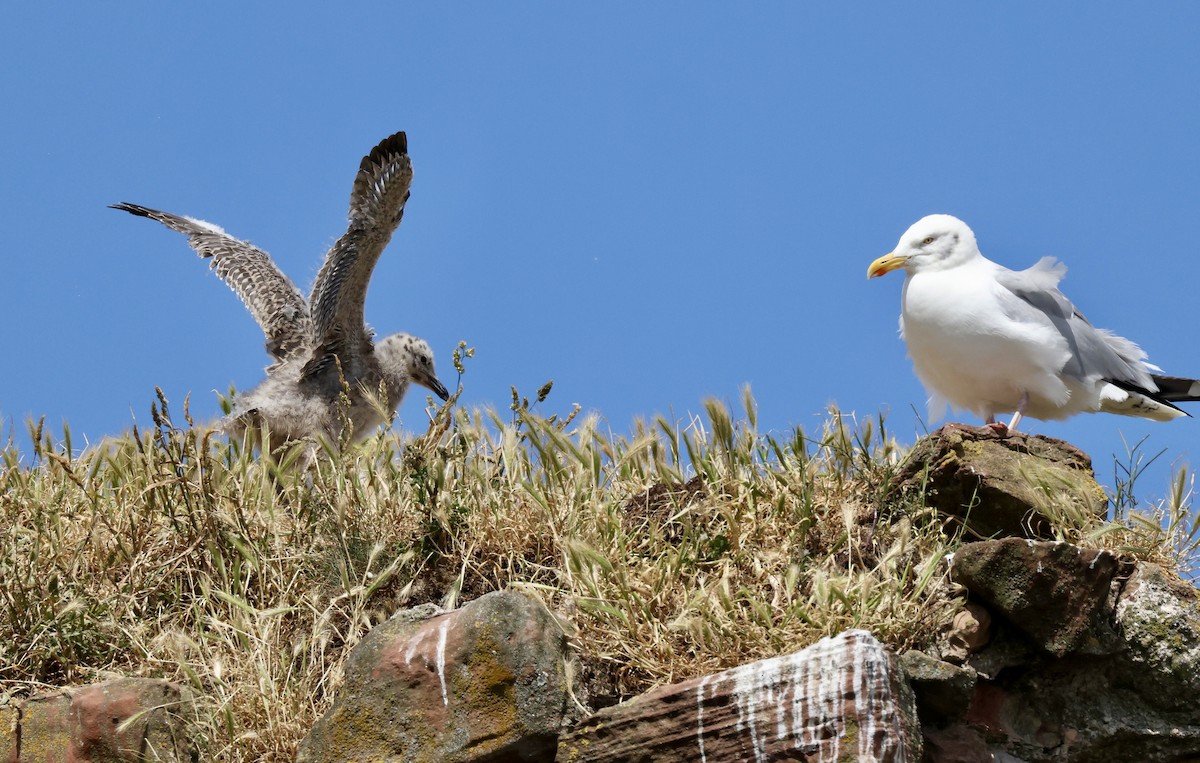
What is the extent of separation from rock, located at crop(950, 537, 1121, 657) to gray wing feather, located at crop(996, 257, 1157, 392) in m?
2.30

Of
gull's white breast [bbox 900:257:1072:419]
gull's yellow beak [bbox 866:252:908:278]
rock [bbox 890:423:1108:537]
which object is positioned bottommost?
rock [bbox 890:423:1108:537]

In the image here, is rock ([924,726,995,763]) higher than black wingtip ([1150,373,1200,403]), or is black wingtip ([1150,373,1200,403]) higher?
black wingtip ([1150,373,1200,403])

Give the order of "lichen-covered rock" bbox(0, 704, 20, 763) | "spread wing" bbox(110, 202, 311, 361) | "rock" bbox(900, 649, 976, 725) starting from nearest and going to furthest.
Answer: "rock" bbox(900, 649, 976, 725)
"lichen-covered rock" bbox(0, 704, 20, 763)
"spread wing" bbox(110, 202, 311, 361)

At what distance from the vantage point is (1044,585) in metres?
5.49

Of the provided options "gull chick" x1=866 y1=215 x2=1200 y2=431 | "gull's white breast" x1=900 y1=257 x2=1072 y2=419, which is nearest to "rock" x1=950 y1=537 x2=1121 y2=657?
"gull chick" x1=866 y1=215 x2=1200 y2=431

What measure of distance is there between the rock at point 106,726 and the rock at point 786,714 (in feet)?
6.20

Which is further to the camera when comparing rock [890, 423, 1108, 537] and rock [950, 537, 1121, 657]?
rock [890, 423, 1108, 537]

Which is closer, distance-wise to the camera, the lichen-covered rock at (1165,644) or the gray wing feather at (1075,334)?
the lichen-covered rock at (1165,644)

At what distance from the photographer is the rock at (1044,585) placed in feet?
18.0

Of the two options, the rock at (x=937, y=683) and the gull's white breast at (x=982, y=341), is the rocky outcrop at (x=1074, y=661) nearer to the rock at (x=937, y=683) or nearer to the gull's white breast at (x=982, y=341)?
the rock at (x=937, y=683)

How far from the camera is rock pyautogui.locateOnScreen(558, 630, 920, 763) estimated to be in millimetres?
4820

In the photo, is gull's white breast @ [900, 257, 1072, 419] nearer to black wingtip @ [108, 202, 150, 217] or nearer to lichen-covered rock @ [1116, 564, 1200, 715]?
lichen-covered rock @ [1116, 564, 1200, 715]

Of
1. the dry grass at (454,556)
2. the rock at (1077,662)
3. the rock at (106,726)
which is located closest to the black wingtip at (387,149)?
the dry grass at (454,556)

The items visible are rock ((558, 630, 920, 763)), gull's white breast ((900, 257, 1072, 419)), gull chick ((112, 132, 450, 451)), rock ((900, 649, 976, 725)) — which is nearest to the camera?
rock ((558, 630, 920, 763))
